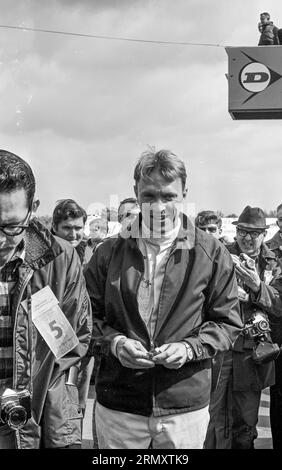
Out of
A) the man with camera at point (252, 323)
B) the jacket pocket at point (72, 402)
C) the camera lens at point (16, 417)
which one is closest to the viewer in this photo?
the camera lens at point (16, 417)

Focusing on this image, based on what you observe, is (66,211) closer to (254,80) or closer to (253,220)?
(253,220)

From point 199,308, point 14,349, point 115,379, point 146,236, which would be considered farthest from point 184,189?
point 14,349

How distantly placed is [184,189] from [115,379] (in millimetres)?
812

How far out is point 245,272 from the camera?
3.22 metres

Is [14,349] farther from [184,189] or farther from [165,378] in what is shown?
[184,189]

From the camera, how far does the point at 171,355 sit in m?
2.12

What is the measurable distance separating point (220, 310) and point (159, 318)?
264mm

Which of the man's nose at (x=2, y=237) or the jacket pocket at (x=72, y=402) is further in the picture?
the jacket pocket at (x=72, y=402)

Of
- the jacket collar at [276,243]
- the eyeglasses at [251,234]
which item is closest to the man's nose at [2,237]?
the eyeglasses at [251,234]

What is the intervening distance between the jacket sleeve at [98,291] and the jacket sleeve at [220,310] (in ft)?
1.20

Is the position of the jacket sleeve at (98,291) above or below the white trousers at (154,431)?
above

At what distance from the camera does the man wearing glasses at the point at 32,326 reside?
1.74 meters

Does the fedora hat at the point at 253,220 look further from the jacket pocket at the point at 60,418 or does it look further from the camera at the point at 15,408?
the camera at the point at 15,408

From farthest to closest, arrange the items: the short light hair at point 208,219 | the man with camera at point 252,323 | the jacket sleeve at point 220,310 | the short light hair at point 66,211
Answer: the short light hair at point 208,219, the short light hair at point 66,211, the man with camera at point 252,323, the jacket sleeve at point 220,310
